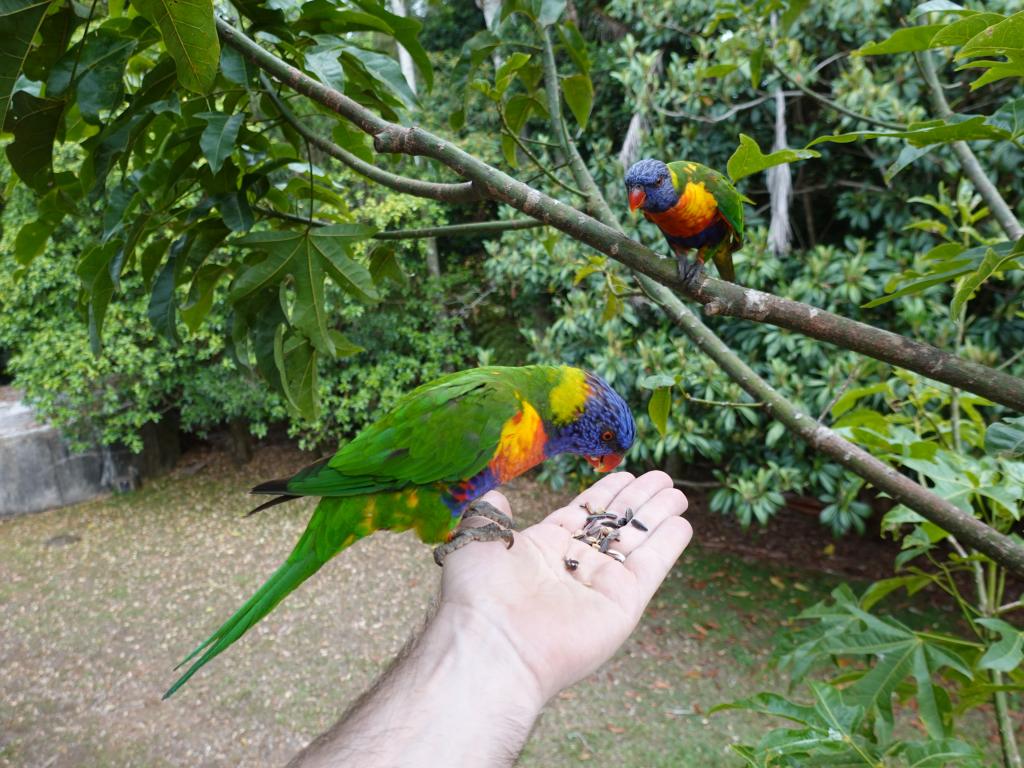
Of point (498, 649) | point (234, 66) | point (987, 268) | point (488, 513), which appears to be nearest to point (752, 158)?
point (987, 268)

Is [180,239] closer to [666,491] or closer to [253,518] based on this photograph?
[666,491]

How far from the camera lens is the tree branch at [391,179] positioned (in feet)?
3.68

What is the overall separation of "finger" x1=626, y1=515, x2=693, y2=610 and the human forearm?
42 centimetres

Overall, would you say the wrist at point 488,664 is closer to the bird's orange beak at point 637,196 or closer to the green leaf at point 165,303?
the green leaf at point 165,303

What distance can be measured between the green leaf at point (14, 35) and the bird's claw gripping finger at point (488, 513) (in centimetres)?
129

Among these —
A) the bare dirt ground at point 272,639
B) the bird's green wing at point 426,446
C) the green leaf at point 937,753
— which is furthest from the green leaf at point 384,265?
the bare dirt ground at point 272,639

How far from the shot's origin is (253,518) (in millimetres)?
5477

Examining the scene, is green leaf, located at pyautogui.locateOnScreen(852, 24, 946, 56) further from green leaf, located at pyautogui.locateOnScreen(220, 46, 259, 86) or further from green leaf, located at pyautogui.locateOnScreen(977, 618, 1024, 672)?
green leaf, located at pyautogui.locateOnScreen(977, 618, 1024, 672)

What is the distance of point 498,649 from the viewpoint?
1.25 meters

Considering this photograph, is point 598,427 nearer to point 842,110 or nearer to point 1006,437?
point 1006,437

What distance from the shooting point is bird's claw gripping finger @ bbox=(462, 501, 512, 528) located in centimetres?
174

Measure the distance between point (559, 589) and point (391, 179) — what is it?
100 cm

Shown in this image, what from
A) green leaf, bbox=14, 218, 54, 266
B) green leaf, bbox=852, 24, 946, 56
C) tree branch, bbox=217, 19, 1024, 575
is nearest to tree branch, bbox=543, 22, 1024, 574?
tree branch, bbox=217, 19, 1024, 575

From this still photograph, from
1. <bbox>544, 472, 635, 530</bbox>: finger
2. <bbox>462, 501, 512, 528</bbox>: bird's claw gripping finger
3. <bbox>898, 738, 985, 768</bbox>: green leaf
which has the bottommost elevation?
<bbox>898, 738, 985, 768</bbox>: green leaf
